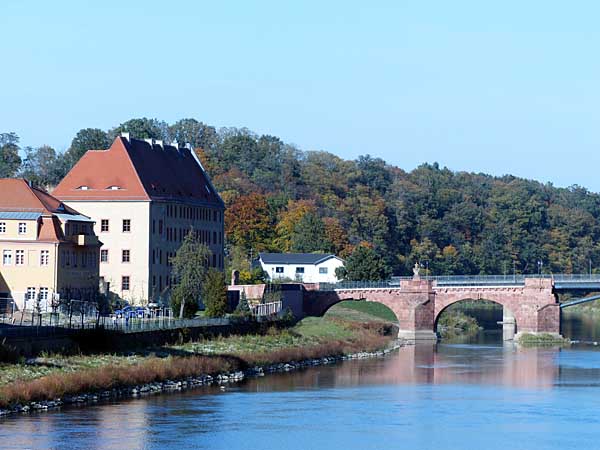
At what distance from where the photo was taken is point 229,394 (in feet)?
216

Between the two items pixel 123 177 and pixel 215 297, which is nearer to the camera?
pixel 215 297

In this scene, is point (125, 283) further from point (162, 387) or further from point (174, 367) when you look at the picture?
point (162, 387)

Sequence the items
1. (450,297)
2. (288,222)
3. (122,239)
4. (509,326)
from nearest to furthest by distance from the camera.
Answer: (122,239), (450,297), (509,326), (288,222)

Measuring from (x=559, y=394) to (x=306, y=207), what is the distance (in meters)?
91.9

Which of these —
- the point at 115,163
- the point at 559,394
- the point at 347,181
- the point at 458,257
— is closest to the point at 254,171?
the point at 347,181

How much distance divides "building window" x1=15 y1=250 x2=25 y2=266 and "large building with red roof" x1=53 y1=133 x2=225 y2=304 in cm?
1367

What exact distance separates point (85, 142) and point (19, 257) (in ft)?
216

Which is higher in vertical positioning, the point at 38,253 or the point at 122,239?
the point at 122,239

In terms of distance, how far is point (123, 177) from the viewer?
106250 mm

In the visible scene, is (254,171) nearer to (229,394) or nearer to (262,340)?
(262,340)

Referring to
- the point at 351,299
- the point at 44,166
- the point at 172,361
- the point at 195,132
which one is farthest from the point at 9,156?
the point at 172,361

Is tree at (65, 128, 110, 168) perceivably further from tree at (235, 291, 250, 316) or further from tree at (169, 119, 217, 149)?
tree at (235, 291, 250, 316)

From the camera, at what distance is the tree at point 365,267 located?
420 feet

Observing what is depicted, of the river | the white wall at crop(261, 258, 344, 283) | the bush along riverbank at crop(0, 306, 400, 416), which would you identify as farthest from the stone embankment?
the white wall at crop(261, 258, 344, 283)
